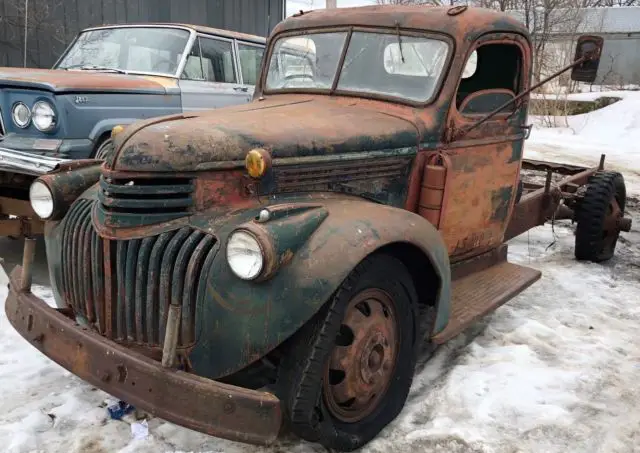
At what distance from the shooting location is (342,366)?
265 centimetres

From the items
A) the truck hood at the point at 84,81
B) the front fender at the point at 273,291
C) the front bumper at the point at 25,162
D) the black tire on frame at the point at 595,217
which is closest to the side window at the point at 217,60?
the truck hood at the point at 84,81

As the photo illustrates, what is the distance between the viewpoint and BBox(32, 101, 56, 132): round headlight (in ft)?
16.2

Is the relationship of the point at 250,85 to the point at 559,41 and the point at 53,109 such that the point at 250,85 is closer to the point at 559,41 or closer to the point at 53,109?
the point at 53,109

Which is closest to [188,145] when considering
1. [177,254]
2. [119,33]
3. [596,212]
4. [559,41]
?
[177,254]

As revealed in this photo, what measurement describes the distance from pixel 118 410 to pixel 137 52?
4.24 m

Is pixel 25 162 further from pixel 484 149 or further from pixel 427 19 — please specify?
pixel 484 149

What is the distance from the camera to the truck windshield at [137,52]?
6074mm

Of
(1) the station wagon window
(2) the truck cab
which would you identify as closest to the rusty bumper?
(2) the truck cab

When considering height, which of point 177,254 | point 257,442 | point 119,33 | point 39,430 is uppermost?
point 119,33

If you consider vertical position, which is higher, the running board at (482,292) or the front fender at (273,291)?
the front fender at (273,291)

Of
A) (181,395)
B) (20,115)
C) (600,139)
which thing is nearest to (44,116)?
(20,115)

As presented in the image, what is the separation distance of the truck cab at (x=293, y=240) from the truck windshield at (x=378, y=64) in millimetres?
11

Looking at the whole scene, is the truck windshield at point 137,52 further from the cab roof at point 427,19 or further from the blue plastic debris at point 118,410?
the blue plastic debris at point 118,410

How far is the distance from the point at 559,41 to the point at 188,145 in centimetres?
1850
